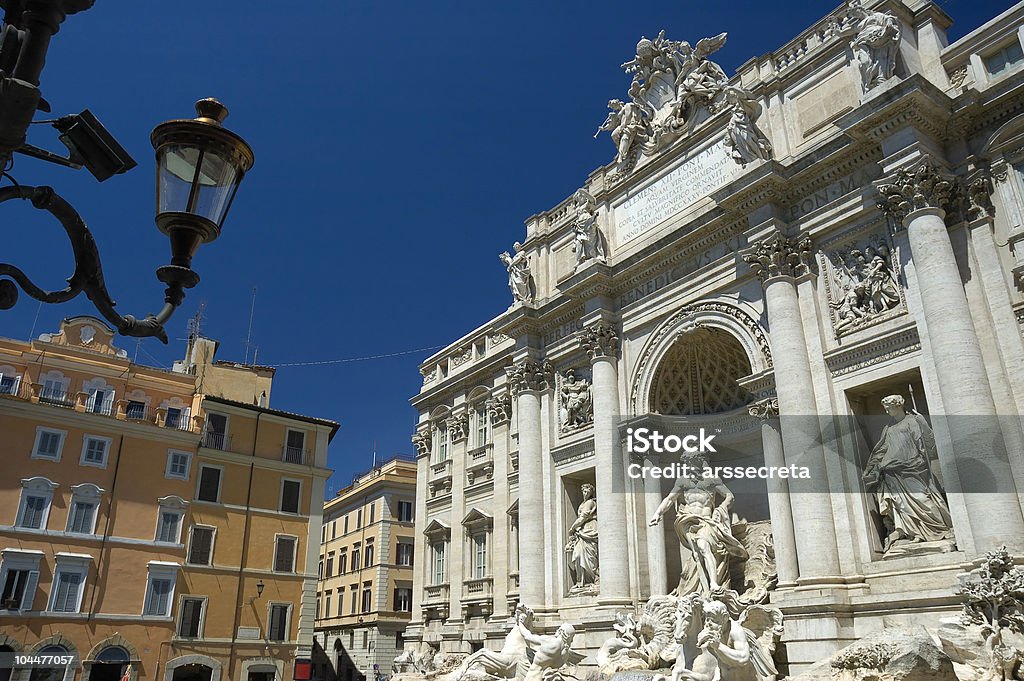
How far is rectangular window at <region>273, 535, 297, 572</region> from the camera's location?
3394cm

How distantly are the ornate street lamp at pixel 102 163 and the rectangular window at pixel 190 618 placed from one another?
3055cm

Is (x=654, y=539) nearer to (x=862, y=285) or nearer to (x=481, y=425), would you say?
(x=862, y=285)

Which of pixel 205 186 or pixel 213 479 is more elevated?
pixel 213 479

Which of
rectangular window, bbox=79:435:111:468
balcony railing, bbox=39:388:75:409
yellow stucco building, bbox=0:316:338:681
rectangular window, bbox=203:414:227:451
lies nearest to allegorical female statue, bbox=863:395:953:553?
yellow stucco building, bbox=0:316:338:681

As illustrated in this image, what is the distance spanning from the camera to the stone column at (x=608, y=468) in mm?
19625

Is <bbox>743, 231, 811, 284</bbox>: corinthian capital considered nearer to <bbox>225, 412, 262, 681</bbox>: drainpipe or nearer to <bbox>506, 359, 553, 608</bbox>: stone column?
<bbox>506, 359, 553, 608</bbox>: stone column

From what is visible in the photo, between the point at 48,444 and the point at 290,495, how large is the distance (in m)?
10.1

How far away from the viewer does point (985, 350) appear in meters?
13.9

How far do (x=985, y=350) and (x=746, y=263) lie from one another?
18.2 feet

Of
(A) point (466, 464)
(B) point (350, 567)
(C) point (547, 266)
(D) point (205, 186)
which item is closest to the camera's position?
(D) point (205, 186)

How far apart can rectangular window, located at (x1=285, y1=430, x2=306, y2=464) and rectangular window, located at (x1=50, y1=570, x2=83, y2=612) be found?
990 centimetres

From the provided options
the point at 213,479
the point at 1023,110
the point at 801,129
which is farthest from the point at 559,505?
the point at 213,479

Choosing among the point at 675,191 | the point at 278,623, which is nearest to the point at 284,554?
the point at 278,623

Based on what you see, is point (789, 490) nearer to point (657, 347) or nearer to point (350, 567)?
point (657, 347)
